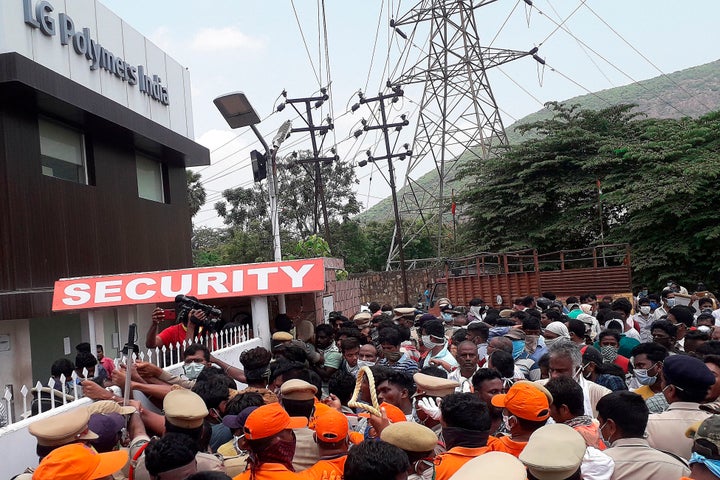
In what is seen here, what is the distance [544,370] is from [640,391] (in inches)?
34.1

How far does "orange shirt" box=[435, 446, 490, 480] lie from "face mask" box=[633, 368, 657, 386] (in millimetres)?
2448

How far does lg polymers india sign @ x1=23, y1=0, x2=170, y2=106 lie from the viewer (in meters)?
11.5

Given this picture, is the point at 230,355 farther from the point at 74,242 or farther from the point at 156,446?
the point at 156,446

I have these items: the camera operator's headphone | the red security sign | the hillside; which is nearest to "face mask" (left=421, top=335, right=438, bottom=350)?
the camera operator's headphone

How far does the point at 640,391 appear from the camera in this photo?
17.4ft

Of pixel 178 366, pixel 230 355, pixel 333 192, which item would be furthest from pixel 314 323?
pixel 333 192

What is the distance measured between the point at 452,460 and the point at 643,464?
0.94 meters

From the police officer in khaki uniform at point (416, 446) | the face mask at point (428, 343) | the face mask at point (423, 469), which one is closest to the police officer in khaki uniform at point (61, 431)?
the police officer in khaki uniform at point (416, 446)

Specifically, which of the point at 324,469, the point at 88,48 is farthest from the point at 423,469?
the point at 88,48

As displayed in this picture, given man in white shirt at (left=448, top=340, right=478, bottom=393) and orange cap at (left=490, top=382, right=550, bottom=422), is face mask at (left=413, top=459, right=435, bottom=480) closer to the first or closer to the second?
orange cap at (left=490, top=382, right=550, bottom=422)

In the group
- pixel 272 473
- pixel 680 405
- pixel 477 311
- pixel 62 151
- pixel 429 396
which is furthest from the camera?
pixel 477 311

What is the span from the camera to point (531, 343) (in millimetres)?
7031

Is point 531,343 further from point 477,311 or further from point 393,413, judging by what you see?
point 477,311

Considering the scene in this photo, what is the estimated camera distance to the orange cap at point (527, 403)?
367 cm
